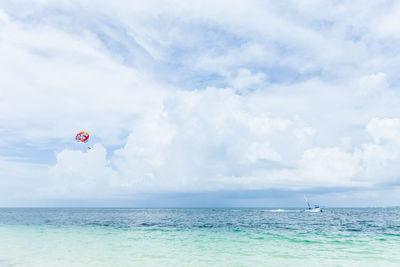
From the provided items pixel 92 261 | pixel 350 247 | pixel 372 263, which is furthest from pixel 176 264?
pixel 350 247

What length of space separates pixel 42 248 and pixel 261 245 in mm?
24501

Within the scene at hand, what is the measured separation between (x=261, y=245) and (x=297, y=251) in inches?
→ 207

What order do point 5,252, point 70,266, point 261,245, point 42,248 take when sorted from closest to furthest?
point 70,266 → point 5,252 → point 42,248 → point 261,245

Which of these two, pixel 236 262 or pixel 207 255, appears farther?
pixel 207 255

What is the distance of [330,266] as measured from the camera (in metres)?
25.5

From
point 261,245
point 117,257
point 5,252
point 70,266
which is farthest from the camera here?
point 261,245

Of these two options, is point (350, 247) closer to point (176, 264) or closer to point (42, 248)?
point (176, 264)

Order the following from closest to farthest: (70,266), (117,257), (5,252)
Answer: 1. (70,266)
2. (117,257)
3. (5,252)

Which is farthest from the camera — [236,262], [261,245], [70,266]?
[261,245]

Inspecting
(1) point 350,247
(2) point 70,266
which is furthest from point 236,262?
(1) point 350,247

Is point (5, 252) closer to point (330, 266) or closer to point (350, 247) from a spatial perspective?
point (330, 266)

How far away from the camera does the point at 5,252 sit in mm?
31391

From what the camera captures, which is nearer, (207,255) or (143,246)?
(207,255)

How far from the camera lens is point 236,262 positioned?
26859mm
